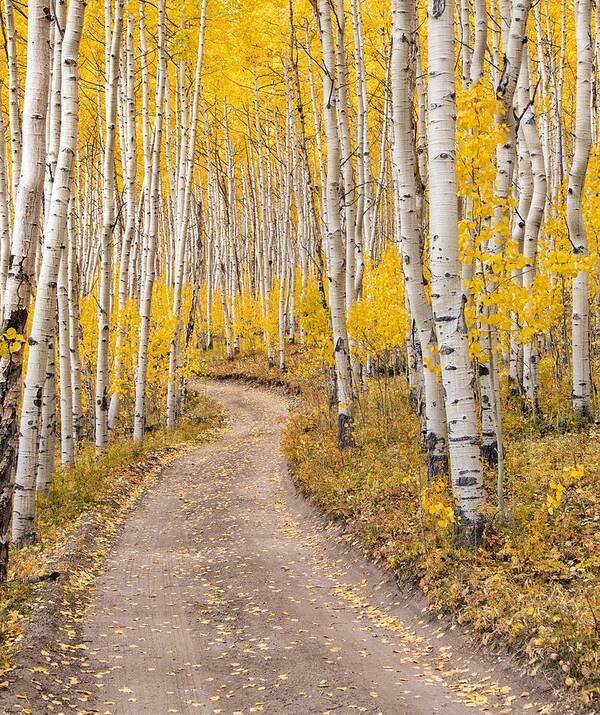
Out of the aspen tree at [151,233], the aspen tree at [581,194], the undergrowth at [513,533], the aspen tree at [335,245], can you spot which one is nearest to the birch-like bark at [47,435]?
the undergrowth at [513,533]

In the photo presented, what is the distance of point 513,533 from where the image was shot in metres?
6.06

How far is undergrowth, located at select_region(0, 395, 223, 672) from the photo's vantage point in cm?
584

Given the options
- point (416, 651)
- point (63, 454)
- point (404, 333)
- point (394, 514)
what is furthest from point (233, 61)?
point (416, 651)

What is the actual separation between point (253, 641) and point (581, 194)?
733 centimetres

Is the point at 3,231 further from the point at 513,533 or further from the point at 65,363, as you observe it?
the point at 513,533

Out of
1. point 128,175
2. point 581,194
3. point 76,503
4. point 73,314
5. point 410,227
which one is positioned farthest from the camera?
point 128,175

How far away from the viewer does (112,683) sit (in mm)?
4855

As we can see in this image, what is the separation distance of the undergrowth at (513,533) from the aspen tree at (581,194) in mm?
482

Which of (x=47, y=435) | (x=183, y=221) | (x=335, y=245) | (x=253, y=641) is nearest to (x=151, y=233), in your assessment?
(x=183, y=221)

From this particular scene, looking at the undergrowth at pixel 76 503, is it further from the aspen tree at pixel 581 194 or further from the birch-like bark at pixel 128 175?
the aspen tree at pixel 581 194

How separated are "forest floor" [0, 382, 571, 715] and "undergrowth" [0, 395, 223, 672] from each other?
0.31 m

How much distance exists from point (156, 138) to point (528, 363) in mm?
9148

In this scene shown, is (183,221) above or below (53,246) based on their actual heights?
above

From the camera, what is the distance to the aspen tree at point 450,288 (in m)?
5.96
